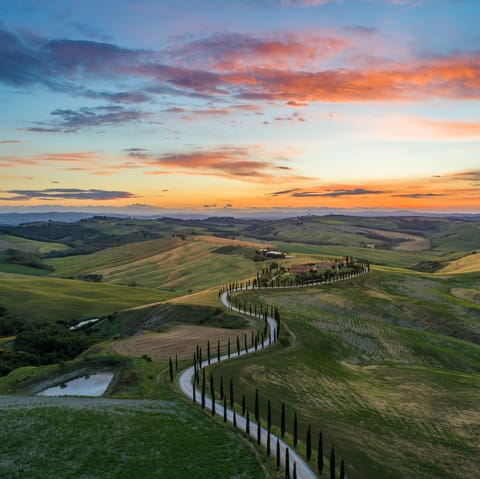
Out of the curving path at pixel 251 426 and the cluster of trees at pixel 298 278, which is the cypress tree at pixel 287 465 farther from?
the cluster of trees at pixel 298 278

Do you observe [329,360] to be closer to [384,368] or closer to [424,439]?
[384,368]

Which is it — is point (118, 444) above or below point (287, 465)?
below

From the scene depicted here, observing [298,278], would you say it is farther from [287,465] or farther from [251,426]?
[287,465]

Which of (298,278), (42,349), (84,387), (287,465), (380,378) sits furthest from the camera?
(298,278)

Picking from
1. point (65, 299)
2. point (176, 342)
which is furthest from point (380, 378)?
point (65, 299)

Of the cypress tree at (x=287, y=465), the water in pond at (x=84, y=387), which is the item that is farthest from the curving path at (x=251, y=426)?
the water in pond at (x=84, y=387)

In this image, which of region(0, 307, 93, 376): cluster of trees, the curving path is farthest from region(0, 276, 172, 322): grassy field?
the curving path
